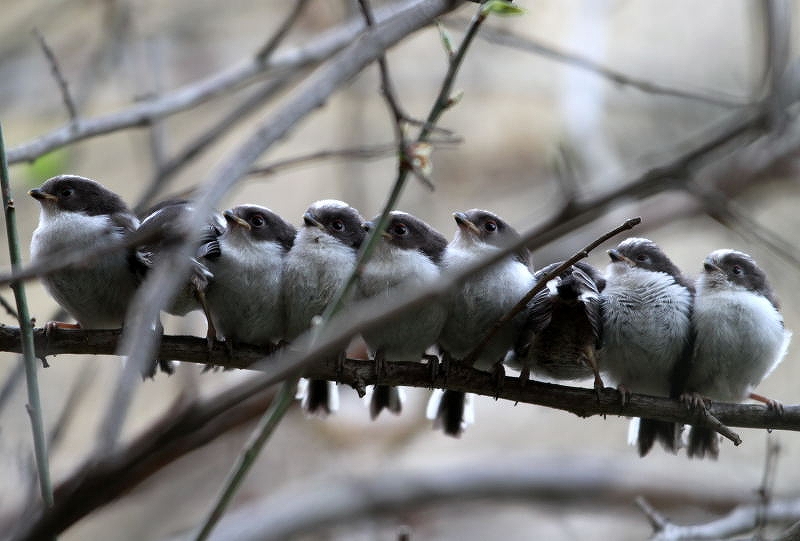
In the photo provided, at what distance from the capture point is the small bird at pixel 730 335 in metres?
3.68

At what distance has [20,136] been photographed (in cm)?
1218

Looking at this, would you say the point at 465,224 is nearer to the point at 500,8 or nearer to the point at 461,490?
the point at 500,8

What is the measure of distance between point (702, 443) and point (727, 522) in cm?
107

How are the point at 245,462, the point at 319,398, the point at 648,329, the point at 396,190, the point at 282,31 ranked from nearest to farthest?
the point at 245,462
the point at 396,190
the point at 648,329
the point at 319,398
the point at 282,31

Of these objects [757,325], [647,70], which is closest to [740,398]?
[757,325]

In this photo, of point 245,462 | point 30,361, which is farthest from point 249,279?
point 245,462

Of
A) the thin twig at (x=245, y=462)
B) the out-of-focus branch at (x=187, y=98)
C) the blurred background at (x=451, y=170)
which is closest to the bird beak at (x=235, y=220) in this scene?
the out-of-focus branch at (x=187, y=98)

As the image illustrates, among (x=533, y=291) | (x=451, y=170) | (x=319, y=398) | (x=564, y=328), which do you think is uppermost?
(x=451, y=170)

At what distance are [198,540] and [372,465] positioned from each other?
7909 millimetres

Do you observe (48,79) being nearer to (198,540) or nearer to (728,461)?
(728,461)

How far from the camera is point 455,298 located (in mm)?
3488

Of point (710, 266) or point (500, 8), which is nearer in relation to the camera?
point (500, 8)

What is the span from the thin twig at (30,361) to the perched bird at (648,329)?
2.19m

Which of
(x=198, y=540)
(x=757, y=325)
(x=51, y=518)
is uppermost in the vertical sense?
(x=757, y=325)
